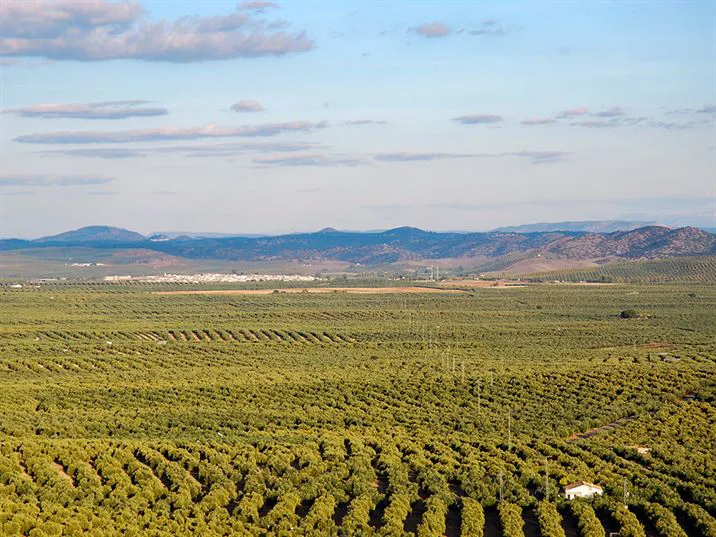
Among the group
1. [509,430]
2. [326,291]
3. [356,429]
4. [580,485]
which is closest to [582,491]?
[580,485]

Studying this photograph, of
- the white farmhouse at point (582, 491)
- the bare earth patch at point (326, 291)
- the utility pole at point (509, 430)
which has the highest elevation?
the bare earth patch at point (326, 291)

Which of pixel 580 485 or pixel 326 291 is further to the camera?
pixel 326 291

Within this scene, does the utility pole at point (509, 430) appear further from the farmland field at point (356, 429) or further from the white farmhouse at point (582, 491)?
the white farmhouse at point (582, 491)

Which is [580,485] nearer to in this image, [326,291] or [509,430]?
[509,430]

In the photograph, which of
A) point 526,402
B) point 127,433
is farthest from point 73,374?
point 526,402

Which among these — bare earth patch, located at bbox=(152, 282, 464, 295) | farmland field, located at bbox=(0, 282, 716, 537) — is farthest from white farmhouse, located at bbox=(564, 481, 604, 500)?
bare earth patch, located at bbox=(152, 282, 464, 295)

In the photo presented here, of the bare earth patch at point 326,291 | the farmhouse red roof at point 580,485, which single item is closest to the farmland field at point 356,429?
the farmhouse red roof at point 580,485

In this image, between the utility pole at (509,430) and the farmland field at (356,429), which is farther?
the utility pole at (509,430)

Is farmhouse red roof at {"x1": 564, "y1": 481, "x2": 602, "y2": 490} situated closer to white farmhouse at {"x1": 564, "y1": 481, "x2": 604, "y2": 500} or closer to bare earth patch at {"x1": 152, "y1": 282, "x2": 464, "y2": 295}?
white farmhouse at {"x1": 564, "y1": 481, "x2": 604, "y2": 500}
